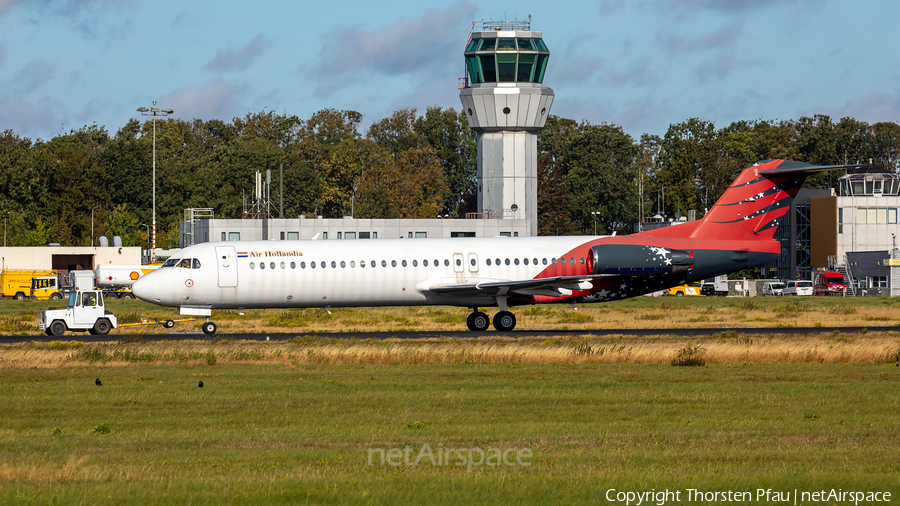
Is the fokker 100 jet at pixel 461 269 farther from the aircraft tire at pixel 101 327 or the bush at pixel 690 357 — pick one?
the bush at pixel 690 357

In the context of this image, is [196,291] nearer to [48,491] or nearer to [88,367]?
[88,367]

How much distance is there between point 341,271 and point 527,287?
23.0 ft

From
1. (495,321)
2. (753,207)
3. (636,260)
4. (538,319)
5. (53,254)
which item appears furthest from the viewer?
(53,254)

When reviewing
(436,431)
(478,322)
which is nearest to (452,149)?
(478,322)

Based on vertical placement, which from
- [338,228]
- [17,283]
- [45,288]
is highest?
[338,228]

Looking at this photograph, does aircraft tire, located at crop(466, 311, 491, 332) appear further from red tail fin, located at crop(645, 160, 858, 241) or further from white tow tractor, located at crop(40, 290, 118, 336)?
white tow tractor, located at crop(40, 290, 118, 336)

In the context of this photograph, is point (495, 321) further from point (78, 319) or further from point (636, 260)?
point (78, 319)

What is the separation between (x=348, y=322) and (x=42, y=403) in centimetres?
2693

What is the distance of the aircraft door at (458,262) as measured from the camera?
37.1 meters

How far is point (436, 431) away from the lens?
15.7 m

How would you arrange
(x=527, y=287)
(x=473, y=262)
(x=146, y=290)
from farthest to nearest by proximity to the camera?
(x=473, y=262)
(x=527, y=287)
(x=146, y=290)

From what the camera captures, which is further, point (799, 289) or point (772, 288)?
point (772, 288)

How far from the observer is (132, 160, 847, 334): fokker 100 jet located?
36.1 metres

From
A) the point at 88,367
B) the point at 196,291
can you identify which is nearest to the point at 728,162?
the point at 196,291
